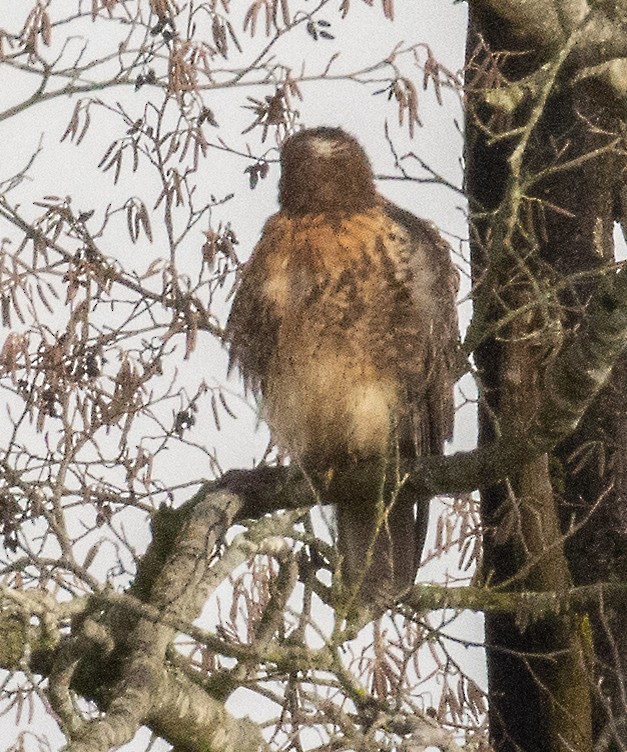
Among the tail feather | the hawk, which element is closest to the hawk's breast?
the hawk

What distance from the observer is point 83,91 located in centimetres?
484

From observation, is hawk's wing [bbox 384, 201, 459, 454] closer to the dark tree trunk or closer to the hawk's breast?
the hawk's breast

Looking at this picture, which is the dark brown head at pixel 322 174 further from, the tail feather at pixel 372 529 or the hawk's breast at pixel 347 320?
the tail feather at pixel 372 529

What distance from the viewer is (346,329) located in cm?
463

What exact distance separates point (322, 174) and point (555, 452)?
1302 millimetres

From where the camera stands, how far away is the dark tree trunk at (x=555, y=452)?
14.5 feet

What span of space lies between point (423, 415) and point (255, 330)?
652 millimetres

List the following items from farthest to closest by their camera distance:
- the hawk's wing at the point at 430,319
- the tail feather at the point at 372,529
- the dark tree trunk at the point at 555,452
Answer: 1. the hawk's wing at the point at 430,319
2. the tail feather at the point at 372,529
3. the dark tree trunk at the point at 555,452

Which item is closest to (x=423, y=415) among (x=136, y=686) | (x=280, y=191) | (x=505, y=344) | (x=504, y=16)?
(x=505, y=344)

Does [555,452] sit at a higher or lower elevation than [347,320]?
lower

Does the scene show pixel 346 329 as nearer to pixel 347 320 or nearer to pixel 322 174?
pixel 347 320

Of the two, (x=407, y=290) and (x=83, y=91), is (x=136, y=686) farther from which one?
(x=83, y=91)

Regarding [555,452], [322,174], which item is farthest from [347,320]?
[555,452]

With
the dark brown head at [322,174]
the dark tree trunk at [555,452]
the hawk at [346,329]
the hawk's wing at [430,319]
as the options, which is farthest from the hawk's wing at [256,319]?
the dark tree trunk at [555,452]
